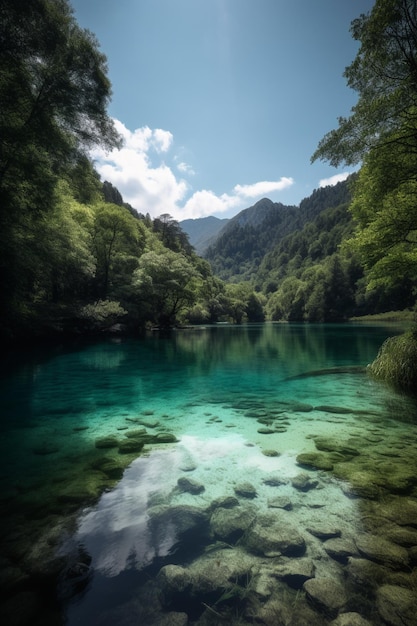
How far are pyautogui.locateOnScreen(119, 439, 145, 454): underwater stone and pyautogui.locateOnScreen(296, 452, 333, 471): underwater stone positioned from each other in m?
3.67

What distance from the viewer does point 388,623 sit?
2475 millimetres

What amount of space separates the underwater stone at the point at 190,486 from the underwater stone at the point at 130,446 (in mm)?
1780

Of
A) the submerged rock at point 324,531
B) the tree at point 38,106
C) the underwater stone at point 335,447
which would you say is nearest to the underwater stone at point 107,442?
the submerged rock at point 324,531

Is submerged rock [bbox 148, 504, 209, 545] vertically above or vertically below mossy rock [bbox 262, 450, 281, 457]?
above

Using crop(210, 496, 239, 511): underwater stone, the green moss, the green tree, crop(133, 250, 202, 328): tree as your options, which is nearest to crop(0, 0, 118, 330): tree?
crop(210, 496, 239, 511): underwater stone

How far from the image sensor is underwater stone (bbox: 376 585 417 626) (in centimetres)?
250

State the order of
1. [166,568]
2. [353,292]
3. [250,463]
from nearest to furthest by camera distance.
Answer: [166,568]
[250,463]
[353,292]

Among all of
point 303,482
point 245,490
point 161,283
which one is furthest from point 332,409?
point 161,283

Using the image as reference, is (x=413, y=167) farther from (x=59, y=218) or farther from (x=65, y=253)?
(x=59, y=218)

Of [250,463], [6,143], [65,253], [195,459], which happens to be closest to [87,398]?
[195,459]

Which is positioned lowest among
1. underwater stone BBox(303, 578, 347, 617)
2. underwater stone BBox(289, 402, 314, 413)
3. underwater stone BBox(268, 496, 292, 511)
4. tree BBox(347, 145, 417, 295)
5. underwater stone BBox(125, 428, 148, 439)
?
underwater stone BBox(289, 402, 314, 413)

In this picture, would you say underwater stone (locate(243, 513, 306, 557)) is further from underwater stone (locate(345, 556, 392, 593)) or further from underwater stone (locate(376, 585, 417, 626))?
underwater stone (locate(376, 585, 417, 626))

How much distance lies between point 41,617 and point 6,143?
57.9 ft

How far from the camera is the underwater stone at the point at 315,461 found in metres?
5.75
